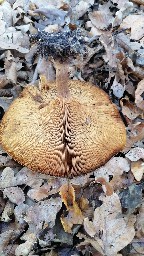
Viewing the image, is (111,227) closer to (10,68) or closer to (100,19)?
(10,68)

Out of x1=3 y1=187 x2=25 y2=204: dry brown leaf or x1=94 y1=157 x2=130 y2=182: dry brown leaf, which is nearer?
x1=3 y1=187 x2=25 y2=204: dry brown leaf

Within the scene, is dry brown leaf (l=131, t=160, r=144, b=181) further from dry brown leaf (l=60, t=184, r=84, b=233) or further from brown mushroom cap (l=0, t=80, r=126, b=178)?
dry brown leaf (l=60, t=184, r=84, b=233)

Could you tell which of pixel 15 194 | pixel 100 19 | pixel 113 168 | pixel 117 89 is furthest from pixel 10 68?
pixel 113 168

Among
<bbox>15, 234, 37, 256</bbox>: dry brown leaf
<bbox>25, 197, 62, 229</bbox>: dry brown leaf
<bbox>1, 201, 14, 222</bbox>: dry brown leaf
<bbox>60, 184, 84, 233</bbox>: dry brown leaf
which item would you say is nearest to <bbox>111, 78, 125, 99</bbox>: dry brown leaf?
<bbox>60, 184, 84, 233</bbox>: dry brown leaf

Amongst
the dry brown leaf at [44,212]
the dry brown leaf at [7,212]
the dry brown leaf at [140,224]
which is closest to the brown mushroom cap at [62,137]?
the dry brown leaf at [44,212]

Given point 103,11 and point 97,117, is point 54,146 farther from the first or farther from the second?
point 103,11

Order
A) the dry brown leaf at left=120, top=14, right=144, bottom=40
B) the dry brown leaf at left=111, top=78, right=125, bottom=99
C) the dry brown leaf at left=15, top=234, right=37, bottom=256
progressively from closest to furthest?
the dry brown leaf at left=15, top=234, right=37, bottom=256
the dry brown leaf at left=111, top=78, right=125, bottom=99
the dry brown leaf at left=120, top=14, right=144, bottom=40
